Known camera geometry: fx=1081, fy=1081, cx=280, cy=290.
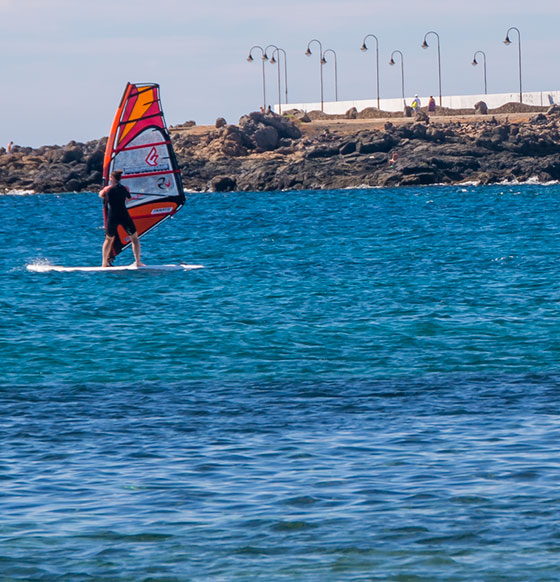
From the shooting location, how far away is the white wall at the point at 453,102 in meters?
109

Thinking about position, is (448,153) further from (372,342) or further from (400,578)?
(400,578)

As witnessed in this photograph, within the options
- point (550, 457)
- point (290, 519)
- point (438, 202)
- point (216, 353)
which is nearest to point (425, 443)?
point (550, 457)

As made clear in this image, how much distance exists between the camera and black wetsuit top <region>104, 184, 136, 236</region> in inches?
885

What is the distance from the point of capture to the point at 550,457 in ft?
27.8

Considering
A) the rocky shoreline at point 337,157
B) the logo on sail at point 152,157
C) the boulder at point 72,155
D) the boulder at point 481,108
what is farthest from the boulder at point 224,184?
the logo on sail at point 152,157

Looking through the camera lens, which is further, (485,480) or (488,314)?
(488,314)

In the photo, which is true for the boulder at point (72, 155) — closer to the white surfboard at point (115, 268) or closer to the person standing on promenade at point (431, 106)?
the person standing on promenade at point (431, 106)

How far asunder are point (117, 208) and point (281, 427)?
13.7 m

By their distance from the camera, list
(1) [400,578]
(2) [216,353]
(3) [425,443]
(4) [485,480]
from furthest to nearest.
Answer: (2) [216,353]
(3) [425,443]
(4) [485,480]
(1) [400,578]

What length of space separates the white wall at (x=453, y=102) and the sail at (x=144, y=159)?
88587 mm

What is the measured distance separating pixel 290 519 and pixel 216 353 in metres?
7.22

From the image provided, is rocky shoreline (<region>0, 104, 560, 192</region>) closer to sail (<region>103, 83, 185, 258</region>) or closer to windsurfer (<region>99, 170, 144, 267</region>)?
sail (<region>103, 83, 185, 258</region>)

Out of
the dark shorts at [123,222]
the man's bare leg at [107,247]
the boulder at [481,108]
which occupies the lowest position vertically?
the man's bare leg at [107,247]

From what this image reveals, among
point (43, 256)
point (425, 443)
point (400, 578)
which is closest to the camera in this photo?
point (400, 578)
